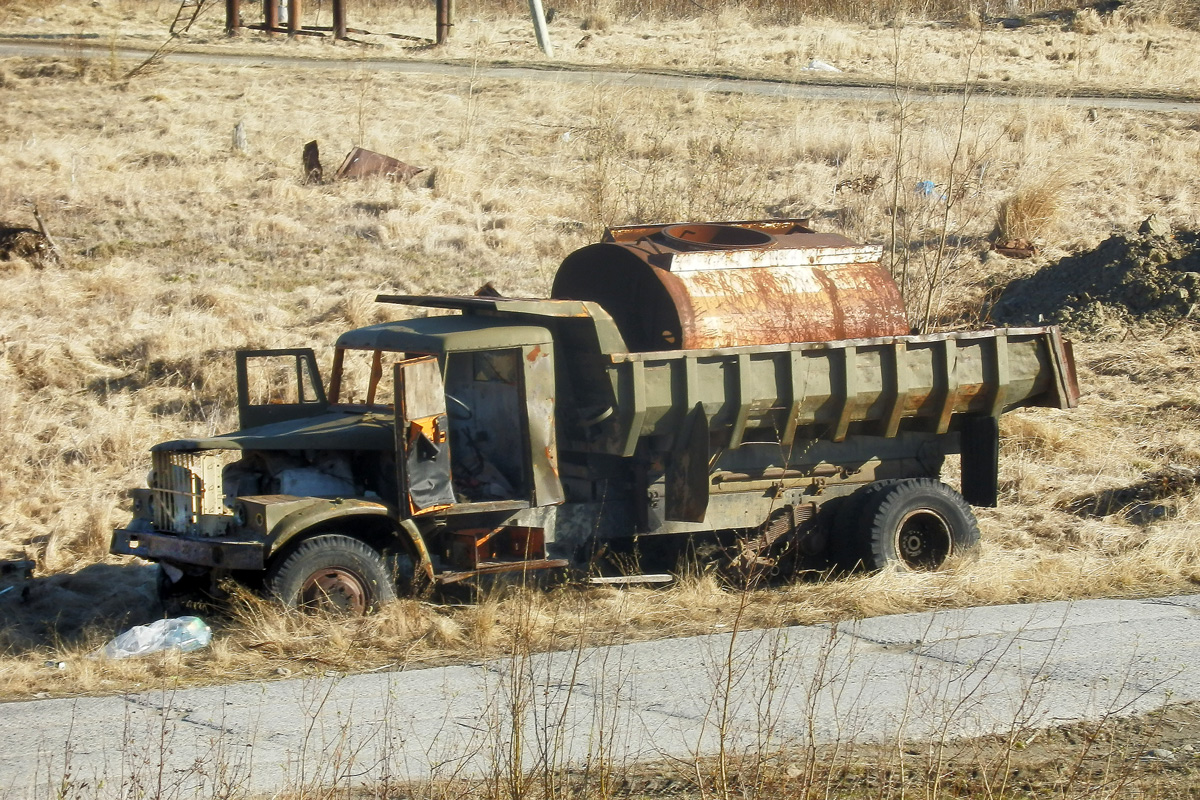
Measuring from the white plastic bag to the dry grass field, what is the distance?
0.11 metres

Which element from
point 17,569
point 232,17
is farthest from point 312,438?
point 232,17

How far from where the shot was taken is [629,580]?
29.2 ft

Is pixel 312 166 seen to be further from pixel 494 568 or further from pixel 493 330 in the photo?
pixel 494 568

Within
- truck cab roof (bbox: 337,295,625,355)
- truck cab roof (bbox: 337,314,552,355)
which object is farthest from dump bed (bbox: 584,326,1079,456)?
truck cab roof (bbox: 337,314,552,355)

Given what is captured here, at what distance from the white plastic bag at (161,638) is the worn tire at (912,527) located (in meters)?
4.26

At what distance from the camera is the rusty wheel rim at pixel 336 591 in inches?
315

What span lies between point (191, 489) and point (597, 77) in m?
20.2

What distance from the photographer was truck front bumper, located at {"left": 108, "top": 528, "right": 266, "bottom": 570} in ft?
25.8

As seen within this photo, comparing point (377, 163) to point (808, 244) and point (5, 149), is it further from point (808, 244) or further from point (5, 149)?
point (808, 244)

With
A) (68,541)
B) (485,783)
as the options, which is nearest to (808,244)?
(485,783)

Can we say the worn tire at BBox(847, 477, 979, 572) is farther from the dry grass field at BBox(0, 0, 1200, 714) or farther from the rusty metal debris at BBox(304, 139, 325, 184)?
the rusty metal debris at BBox(304, 139, 325, 184)

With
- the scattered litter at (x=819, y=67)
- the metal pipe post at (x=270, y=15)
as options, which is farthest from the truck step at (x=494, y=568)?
the metal pipe post at (x=270, y=15)

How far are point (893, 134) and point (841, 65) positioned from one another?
370 inches

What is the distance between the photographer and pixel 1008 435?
42.4 feet
